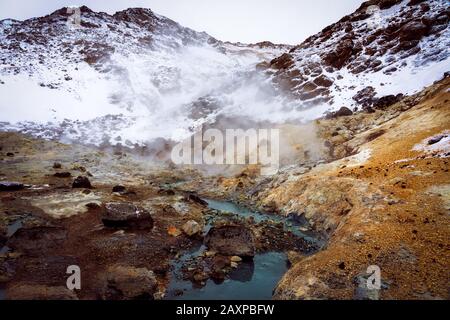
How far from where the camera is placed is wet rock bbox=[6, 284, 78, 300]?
9.81m

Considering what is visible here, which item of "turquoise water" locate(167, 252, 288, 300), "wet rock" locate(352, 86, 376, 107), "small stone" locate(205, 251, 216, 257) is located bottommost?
"turquoise water" locate(167, 252, 288, 300)

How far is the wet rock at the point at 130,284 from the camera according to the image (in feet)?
35.1

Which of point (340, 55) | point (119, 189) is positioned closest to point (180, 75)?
point (340, 55)

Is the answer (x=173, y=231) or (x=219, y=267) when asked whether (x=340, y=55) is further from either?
(x=219, y=267)

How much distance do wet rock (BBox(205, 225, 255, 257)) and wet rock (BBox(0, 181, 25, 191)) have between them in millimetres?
16563

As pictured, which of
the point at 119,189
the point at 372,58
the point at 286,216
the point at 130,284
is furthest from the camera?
the point at 372,58

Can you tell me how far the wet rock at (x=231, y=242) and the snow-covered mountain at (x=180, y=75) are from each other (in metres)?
24.5

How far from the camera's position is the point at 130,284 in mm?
11172

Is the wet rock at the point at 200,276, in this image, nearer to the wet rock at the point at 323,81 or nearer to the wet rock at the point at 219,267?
the wet rock at the point at 219,267

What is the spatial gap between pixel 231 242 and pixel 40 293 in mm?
8048

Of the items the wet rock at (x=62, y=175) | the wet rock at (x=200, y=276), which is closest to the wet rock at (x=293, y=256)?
the wet rock at (x=200, y=276)

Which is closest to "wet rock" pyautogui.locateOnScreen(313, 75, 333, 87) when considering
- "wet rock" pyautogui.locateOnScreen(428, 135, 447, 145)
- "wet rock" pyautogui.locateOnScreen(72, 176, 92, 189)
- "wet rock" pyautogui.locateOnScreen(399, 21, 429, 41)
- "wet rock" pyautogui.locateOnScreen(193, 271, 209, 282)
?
"wet rock" pyautogui.locateOnScreen(399, 21, 429, 41)

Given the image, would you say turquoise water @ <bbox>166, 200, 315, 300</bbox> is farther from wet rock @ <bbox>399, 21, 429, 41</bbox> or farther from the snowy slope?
wet rock @ <bbox>399, 21, 429, 41</bbox>

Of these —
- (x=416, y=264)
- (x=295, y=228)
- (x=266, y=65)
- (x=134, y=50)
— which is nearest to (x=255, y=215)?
(x=295, y=228)
